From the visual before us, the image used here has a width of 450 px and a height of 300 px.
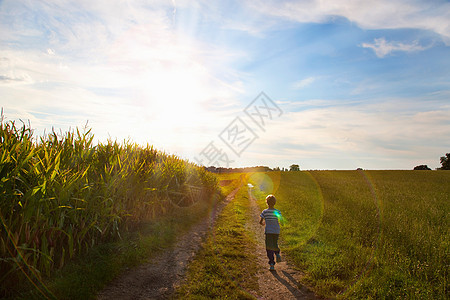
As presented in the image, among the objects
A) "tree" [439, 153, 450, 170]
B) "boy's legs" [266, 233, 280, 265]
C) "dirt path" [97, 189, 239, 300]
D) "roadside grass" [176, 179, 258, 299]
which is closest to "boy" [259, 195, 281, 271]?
"boy's legs" [266, 233, 280, 265]

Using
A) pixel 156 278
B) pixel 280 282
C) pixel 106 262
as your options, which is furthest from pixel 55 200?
pixel 280 282

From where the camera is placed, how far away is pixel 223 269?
20.1 ft

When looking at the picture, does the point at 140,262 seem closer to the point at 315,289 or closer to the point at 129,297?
the point at 129,297

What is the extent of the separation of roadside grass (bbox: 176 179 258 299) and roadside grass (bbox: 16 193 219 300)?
4.47 ft

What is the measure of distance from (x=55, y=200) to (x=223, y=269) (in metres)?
4.18

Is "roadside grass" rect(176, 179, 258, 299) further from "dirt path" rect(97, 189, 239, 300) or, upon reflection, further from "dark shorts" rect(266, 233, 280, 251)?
"dark shorts" rect(266, 233, 280, 251)

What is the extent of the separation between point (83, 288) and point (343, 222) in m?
8.62

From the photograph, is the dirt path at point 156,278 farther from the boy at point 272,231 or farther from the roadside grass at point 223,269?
the boy at point 272,231

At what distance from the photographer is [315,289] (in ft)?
16.9

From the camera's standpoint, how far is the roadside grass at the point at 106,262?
4.37m

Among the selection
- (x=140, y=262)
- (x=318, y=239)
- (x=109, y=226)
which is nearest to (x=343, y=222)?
(x=318, y=239)

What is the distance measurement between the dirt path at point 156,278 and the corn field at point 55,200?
127cm

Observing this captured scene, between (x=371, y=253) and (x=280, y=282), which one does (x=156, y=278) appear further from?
(x=371, y=253)

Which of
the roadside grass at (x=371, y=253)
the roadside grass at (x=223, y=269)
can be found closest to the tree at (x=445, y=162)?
the roadside grass at (x=371, y=253)
